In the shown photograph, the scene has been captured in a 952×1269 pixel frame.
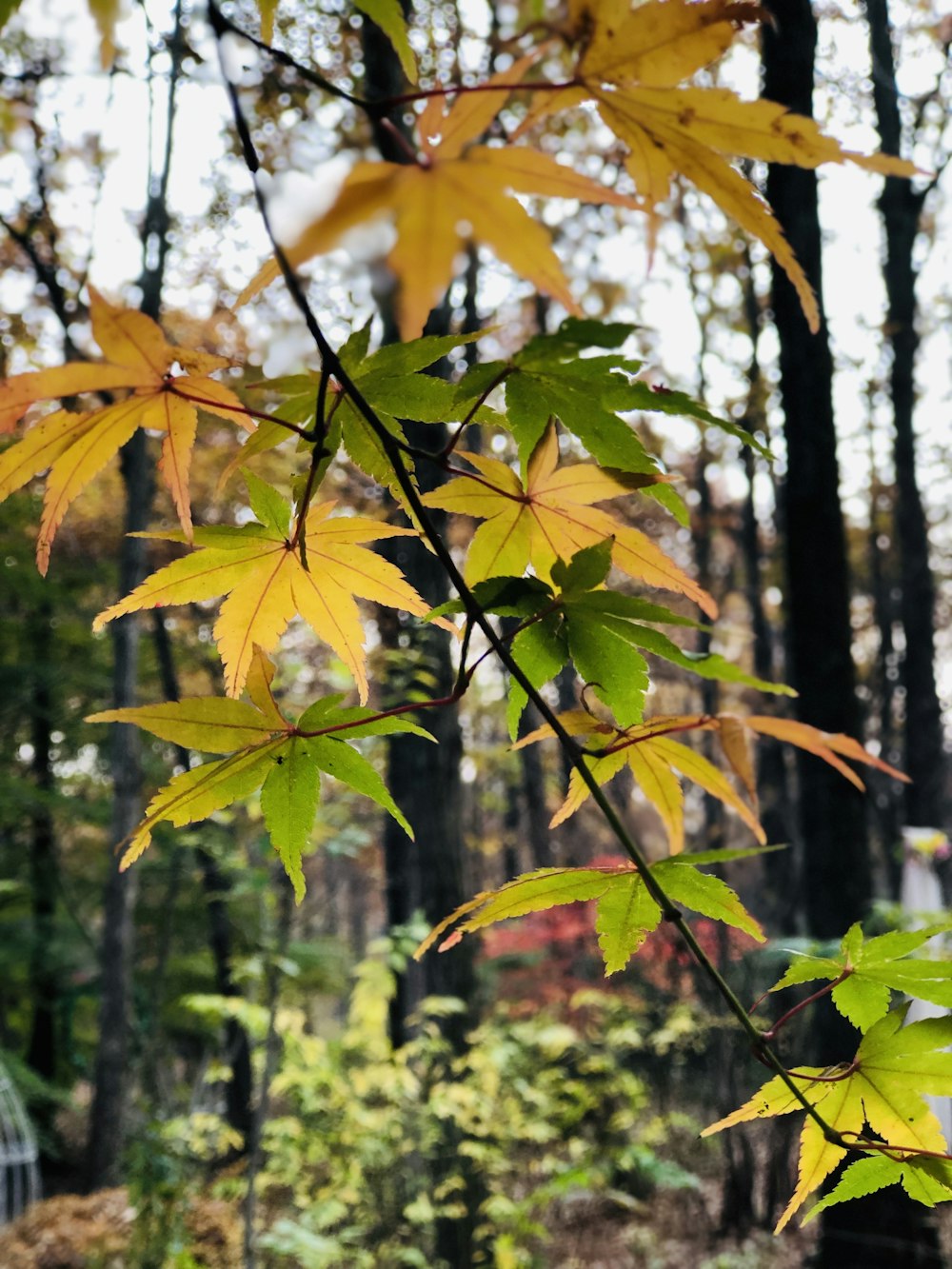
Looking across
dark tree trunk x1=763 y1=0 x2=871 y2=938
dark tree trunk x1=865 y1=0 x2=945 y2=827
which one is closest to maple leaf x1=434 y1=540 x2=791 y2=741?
dark tree trunk x1=763 y1=0 x2=871 y2=938

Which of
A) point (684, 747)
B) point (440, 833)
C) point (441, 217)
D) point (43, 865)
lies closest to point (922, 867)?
point (440, 833)

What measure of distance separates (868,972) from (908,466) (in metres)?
10.9

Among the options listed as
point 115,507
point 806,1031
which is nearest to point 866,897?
point 806,1031

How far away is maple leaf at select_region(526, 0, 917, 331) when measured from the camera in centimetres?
42

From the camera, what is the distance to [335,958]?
1021 cm

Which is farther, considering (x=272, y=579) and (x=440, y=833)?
(x=440, y=833)

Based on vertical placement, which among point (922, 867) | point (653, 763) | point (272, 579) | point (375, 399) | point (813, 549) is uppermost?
point (813, 549)

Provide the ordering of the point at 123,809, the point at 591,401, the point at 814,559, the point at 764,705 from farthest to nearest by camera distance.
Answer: the point at 764,705 < the point at 123,809 < the point at 814,559 < the point at 591,401

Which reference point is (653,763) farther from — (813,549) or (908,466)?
(908,466)

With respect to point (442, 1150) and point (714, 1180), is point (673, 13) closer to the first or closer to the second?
point (442, 1150)

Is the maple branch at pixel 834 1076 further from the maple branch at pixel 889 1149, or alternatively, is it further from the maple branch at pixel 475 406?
the maple branch at pixel 475 406

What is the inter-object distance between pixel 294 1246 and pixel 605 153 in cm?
587

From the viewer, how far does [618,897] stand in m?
0.60

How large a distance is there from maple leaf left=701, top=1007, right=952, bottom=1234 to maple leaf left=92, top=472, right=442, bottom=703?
0.40m
